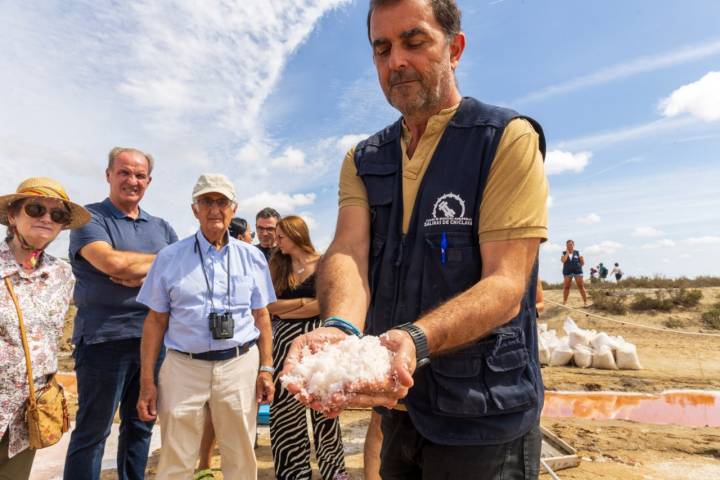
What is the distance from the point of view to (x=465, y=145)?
1570 millimetres

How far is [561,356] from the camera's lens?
30.2ft

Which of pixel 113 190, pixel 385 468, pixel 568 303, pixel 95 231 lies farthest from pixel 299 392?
pixel 568 303

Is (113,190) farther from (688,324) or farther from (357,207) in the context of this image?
(688,324)

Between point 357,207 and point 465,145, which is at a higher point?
point 465,145

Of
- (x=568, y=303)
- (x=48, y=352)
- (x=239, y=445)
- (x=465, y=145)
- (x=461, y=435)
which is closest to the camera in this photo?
(x=461, y=435)

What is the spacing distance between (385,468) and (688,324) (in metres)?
16.4

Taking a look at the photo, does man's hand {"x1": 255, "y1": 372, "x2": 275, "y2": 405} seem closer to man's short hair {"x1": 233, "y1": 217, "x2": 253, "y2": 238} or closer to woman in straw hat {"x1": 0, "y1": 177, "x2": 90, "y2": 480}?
woman in straw hat {"x1": 0, "y1": 177, "x2": 90, "y2": 480}

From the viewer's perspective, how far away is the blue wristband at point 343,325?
1.45 m

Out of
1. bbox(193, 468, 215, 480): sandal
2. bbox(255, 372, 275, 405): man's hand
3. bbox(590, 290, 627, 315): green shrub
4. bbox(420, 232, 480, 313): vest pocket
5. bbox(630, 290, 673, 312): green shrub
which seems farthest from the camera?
bbox(630, 290, 673, 312): green shrub

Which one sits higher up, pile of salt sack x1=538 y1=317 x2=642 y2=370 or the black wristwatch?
the black wristwatch

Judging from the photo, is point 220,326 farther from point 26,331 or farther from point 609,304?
point 609,304

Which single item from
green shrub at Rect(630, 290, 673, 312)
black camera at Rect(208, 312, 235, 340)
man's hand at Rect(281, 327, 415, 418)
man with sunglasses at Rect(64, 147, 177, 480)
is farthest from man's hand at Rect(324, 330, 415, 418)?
green shrub at Rect(630, 290, 673, 312)

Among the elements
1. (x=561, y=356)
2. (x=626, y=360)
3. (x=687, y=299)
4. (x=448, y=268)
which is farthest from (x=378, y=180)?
(x=687, y=299)

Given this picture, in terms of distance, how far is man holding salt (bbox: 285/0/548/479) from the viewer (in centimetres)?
141
